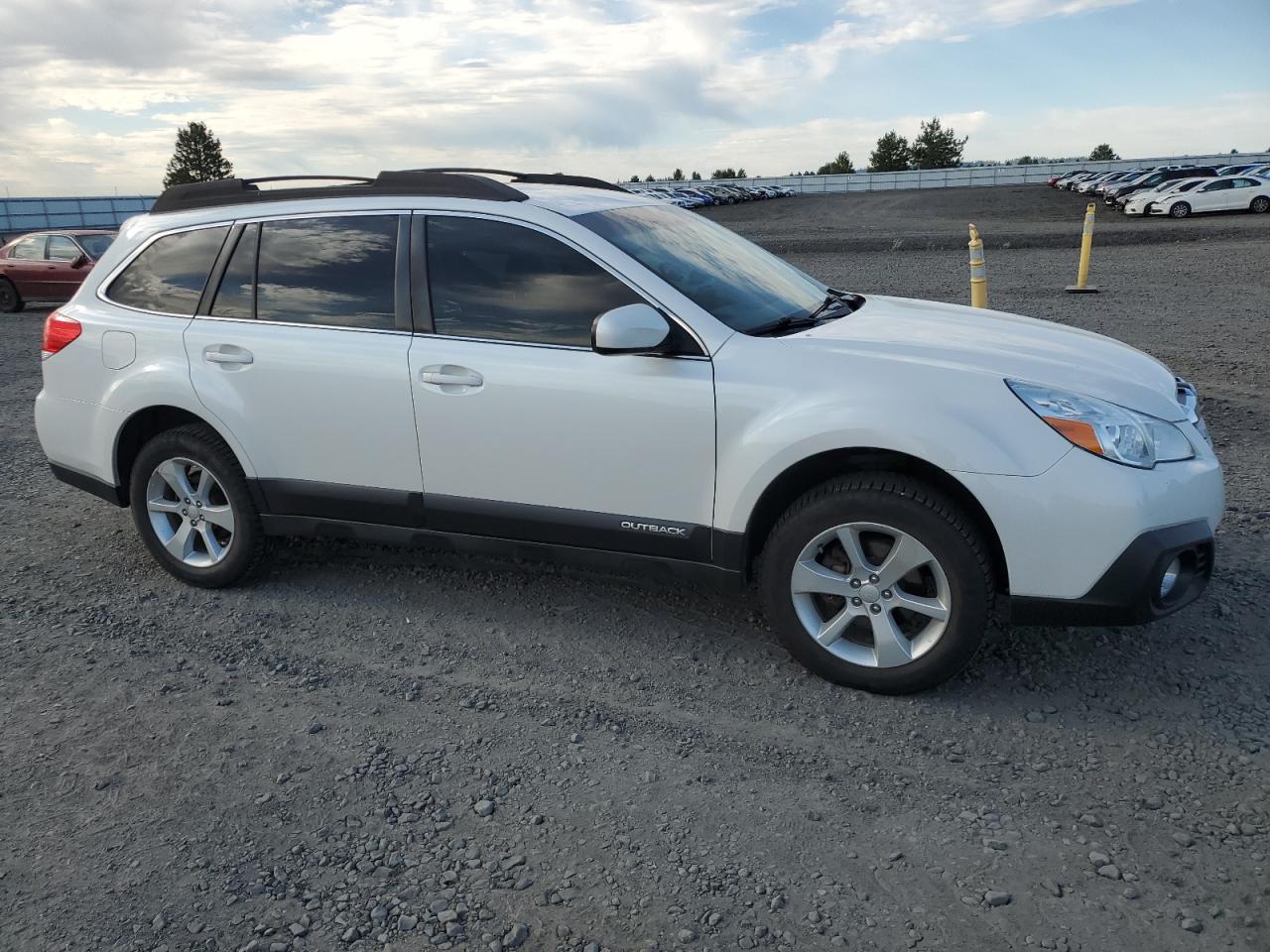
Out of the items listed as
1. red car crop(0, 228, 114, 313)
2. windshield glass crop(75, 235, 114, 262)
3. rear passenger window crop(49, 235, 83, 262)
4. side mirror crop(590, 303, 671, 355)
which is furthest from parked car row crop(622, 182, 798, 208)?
side mirror crop(590, 303, 671, 355)

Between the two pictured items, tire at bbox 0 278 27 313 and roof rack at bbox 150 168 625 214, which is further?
tire at bbox 0 278 27 313

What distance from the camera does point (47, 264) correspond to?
18156mm

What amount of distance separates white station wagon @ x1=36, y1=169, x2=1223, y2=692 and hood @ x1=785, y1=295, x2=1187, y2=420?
22 mm

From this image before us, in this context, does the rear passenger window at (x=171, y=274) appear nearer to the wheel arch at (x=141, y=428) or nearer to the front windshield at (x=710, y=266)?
the wheel arch at (x=141, y=428)

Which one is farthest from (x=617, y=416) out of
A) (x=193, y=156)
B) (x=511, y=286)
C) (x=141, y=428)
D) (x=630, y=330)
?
(x=193, y=156)

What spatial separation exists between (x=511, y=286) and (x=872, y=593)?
A: 187cm

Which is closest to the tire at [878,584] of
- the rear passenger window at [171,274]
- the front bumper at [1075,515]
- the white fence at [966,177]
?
the front bumper at [1075,515]

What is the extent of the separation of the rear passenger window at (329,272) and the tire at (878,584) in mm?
1961

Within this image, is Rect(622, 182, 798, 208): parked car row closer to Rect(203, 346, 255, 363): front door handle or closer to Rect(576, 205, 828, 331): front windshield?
Rect(576, 205, 828, 331): front windshield

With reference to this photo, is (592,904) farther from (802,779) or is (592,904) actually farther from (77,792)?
(77,792)

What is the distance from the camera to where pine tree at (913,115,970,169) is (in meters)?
113

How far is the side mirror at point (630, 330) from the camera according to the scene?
3.70 meters

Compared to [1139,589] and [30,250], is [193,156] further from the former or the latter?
[1139,589]

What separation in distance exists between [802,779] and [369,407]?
2.33 metres
